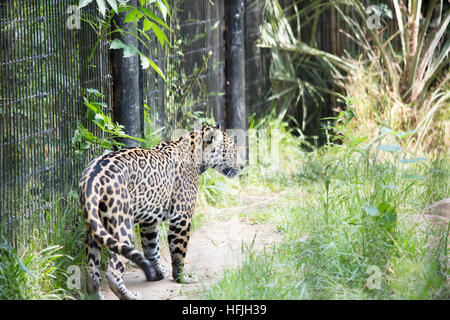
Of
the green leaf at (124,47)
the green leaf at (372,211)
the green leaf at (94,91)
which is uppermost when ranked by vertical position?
the green leaf at (124,47)

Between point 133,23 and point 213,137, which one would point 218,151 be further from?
point 133,23

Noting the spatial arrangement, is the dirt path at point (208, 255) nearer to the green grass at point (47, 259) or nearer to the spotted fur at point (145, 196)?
the spotted fur at point (145, 196)

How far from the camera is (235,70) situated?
26.1ft

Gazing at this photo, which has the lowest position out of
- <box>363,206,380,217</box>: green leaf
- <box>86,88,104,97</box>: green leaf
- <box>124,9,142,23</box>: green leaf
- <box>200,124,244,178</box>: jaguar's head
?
<box>363,206,380,217</box>: green leaf

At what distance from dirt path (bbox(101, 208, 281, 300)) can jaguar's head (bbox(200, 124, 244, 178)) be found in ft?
2.09

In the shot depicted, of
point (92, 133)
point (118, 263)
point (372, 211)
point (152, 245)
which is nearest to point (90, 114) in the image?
point (92, 133)

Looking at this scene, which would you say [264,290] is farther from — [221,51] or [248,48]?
[248,48]

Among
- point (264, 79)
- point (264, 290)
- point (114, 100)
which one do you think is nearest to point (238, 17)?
point (264, 79)

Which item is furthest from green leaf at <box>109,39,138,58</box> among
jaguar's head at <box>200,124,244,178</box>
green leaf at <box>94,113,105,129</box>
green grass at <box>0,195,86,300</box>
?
green grass at <box>0,195,86,300</box>

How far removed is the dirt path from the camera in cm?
473

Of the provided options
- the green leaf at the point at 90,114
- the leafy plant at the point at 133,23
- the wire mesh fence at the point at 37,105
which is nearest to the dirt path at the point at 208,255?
the wire mesh fence at the point at 37,105

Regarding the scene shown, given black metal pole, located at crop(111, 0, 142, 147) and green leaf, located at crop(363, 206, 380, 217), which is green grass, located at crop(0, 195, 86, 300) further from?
green leaf, located at crop(363, 206, 380, 217)

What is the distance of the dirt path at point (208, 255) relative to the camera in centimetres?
473

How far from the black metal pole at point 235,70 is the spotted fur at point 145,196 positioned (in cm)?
229
